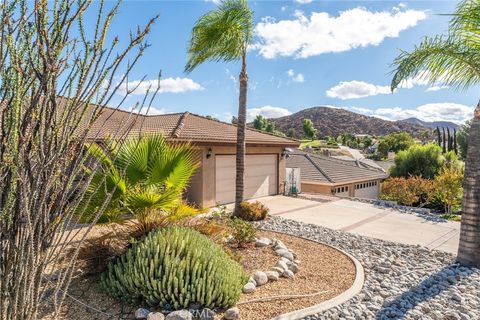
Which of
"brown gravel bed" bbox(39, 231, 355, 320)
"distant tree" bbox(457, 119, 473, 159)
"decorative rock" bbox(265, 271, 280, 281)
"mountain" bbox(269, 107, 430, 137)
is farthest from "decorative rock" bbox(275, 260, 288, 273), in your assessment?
→ "mountain" bbox(269, 107, 430, 137)

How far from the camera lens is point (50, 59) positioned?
69.4 inches

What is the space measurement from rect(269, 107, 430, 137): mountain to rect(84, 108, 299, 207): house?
9522cm

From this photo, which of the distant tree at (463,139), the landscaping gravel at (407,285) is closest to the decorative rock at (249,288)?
the landscaping gravel at (407,285)

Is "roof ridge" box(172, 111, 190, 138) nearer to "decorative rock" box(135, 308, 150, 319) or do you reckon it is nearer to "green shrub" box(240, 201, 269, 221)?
"green shrub" box(240, 201, 269, 221)

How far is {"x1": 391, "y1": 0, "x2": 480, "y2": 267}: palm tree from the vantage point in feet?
22.0

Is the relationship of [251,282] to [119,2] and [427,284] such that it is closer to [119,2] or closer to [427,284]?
[427,284]

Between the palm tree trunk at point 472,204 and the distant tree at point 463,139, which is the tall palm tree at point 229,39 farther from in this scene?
the distant tree at point 463,139

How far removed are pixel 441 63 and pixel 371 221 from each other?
6.14 m

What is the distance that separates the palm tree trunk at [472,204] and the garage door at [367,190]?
20.3 m

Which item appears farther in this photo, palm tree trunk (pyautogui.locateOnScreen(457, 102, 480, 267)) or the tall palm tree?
the tall palm tree

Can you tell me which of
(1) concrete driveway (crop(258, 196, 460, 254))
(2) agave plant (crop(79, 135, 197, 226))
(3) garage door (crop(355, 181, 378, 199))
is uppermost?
(2) agave plant (crop(79, 135, 197, 226))

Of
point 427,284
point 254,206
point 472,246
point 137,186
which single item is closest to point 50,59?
point 137,186

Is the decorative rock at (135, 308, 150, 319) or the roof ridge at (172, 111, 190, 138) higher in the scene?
the roof ridge at (172, 111, 190, 138)

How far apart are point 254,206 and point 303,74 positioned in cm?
1982
